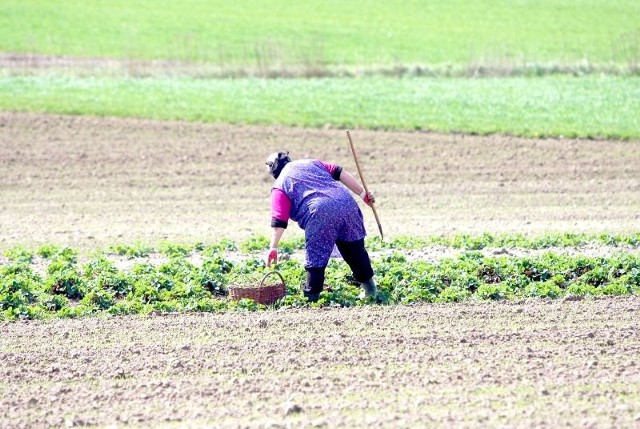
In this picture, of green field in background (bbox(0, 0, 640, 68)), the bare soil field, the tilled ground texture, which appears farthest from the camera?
green field in background (bbox(0, 0, 640, 68))

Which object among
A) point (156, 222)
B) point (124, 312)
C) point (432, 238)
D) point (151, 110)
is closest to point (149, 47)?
point (151, 110)

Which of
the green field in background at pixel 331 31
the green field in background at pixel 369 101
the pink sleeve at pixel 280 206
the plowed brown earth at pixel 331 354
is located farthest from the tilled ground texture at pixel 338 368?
the green field in background at pixel 331 31

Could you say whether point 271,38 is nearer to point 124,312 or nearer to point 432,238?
point 432,238

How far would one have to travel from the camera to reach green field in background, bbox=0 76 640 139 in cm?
2488

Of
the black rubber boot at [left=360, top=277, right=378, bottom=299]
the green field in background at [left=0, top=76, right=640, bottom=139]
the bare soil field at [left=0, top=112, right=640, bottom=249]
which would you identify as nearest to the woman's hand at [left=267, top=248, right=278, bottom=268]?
the black rubber boot at [left=360, top=277, right=378, bottom=299]

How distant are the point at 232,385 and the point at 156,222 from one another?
9000mm

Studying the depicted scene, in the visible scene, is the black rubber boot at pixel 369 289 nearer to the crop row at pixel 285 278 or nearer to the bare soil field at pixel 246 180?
the crop row at pixel 285 278

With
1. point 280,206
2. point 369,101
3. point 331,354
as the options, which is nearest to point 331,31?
point 369,101

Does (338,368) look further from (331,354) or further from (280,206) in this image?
(280,206)

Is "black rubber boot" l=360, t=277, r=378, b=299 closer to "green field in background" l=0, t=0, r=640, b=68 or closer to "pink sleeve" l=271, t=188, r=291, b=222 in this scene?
"pink sleeve" l=271, t=188, r=291, b=222

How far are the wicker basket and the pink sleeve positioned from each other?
0.67 metres

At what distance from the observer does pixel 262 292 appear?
39.0 feet

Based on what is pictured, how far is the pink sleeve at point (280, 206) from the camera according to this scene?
38.0ft

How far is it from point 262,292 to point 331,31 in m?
37.4
